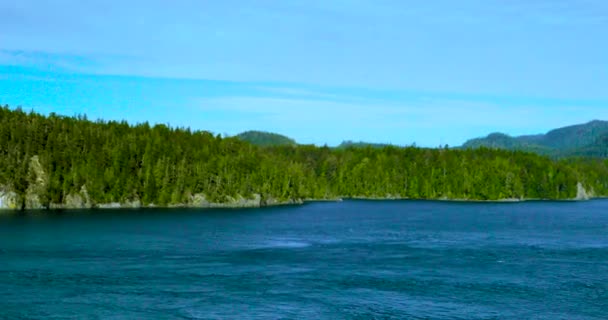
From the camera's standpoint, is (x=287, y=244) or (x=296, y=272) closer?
(x=296, y=272)

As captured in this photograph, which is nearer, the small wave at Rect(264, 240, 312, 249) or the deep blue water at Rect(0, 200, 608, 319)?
the deep blue water at Rect(0, 200, 608, 319)

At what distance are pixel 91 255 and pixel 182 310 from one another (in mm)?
39490

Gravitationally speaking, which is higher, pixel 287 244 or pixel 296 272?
pixel 287 244

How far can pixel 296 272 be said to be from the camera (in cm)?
8731

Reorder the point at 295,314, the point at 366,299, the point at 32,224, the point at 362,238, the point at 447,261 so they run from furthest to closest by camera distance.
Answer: the point at 32,224 → the point at 362,238 → the point at 447,261 → the point at 366,299 → the point at 295,314

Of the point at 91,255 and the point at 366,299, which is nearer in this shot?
the point at 366,299

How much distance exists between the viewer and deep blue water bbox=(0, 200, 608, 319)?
2648 inches

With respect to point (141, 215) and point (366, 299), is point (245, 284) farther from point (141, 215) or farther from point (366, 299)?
point (141, 215)

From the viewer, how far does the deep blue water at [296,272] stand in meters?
67.2

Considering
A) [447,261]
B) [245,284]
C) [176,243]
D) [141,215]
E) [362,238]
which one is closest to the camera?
[245,284]

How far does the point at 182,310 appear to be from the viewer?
66.1m

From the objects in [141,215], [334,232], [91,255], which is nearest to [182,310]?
[91,255]

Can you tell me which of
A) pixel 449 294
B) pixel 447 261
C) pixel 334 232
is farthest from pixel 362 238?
pixel 449 294

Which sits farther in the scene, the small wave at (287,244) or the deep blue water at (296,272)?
the small wave at (287,244)
